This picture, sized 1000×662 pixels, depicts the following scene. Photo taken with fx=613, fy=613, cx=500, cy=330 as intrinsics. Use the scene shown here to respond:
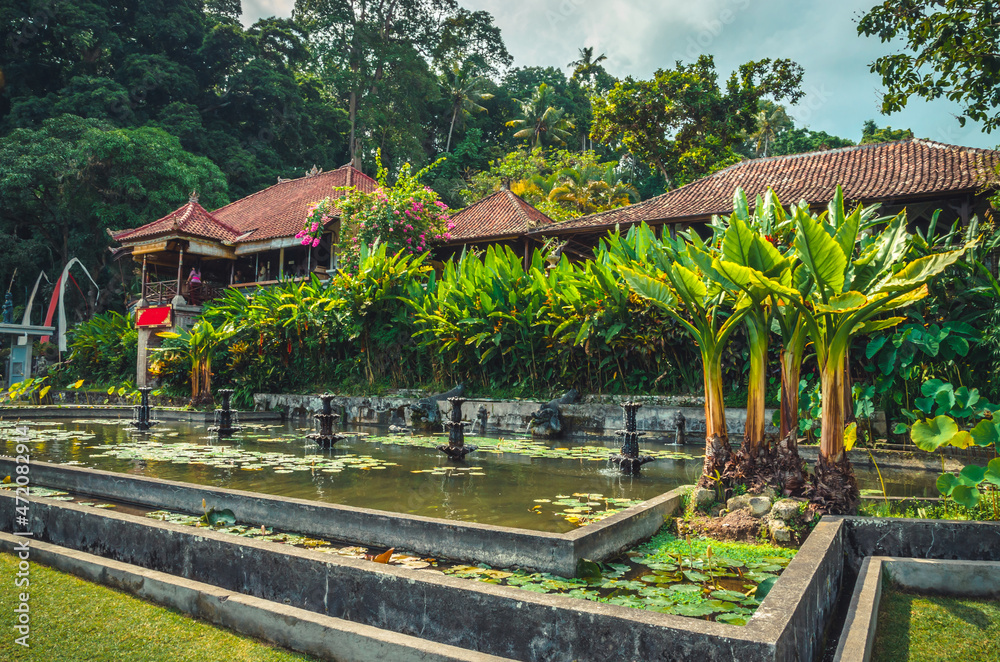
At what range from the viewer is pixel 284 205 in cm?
2302

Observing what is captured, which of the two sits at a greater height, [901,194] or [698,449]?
[901,194]

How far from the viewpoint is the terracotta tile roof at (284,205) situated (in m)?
20.9

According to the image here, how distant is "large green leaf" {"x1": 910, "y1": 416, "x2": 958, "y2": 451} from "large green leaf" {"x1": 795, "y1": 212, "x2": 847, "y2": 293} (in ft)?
2.59

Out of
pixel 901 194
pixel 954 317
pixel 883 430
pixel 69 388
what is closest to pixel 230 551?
pixel 883 430

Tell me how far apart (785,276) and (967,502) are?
1.37 metres

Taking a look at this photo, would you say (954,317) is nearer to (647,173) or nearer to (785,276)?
(785,276)

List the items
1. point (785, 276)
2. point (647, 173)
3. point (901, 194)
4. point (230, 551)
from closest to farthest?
point (230, 551), point (785, 276), point (901, 194), point (647, 173)

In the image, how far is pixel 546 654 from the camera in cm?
200

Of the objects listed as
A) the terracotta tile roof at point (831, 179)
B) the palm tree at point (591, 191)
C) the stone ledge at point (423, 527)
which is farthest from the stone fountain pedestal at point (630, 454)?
the palm tree at point (591, 191)

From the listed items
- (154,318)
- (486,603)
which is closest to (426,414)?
(486,603)

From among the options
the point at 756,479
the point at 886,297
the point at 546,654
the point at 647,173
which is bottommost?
the point at 546,654

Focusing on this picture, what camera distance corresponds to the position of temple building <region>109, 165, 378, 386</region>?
19.6 meters

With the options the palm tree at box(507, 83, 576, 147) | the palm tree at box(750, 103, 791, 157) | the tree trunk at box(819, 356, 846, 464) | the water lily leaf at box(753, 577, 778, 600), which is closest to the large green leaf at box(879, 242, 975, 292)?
the tree trunk at box(819, 356, 846, 464)

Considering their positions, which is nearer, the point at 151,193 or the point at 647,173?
the point at 151,193
